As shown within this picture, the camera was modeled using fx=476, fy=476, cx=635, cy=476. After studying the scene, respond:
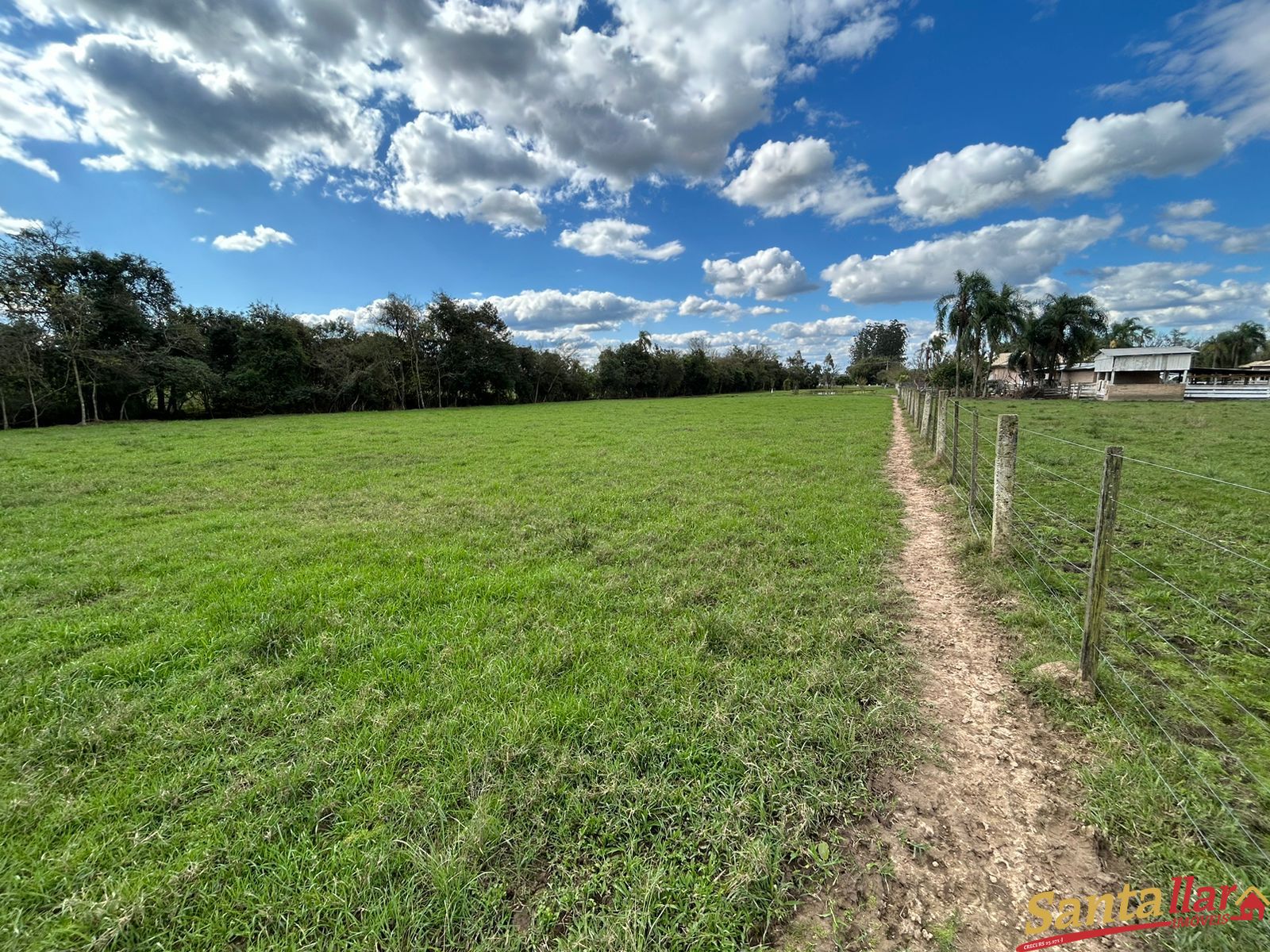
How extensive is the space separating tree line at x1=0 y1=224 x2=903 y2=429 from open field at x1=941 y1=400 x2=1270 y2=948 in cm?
3762

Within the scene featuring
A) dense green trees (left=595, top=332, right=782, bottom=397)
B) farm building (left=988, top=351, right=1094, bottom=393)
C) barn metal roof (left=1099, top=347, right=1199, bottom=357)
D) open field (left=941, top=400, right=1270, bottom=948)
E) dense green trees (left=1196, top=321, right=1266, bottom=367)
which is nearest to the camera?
open field (left=941, top=400, right=1270, bottom=948)

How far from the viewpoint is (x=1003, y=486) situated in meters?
5.54

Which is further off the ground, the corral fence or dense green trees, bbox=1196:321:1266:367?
dense green trees, bbox=1196:321:1266:367


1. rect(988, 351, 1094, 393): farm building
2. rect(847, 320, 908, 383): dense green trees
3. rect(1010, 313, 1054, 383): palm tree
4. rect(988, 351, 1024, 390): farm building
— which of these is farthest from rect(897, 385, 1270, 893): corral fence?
rect(847, 320, 908, 383): dense green trees

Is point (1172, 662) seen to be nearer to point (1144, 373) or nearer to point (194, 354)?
point (194, 354)

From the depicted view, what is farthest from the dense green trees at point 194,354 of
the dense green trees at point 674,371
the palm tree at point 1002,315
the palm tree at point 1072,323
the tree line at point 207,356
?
the palm tree at point 1072,323

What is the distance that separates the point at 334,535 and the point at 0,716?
375 centimetres

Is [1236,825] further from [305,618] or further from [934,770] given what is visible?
[305,618]

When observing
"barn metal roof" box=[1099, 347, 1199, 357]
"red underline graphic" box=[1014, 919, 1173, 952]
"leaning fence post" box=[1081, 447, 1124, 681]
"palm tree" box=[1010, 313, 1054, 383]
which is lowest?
"red underline graphic" box=[1014, 919, 1173, 952]

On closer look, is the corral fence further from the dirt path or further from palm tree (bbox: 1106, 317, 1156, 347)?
palm tree (bbox: 1106, 317, 1156, 347)

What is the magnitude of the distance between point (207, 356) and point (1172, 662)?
150 feet

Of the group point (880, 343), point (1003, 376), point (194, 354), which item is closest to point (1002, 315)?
point (1003, 376)

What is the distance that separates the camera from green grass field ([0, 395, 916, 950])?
205 centimetres

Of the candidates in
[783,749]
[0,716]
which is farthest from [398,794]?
[0,716]
